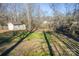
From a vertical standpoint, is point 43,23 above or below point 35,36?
above

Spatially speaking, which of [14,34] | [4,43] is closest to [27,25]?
[14,34]

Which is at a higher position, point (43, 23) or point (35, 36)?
point (43, 23)

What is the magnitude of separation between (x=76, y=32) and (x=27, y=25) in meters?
0.59

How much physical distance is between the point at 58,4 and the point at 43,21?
270 millimetres

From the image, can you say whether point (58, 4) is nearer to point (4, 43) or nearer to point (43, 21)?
point (43, 21)

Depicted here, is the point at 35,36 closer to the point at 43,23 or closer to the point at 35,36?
the point at 35,36

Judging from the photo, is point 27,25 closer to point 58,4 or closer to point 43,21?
point 43,21

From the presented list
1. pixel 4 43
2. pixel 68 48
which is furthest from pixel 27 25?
pixel 68 48

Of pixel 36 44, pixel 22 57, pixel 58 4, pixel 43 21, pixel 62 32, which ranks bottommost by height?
pixel 22 57

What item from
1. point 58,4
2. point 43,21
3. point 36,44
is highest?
point 58,4

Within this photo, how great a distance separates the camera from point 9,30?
6.82 ft

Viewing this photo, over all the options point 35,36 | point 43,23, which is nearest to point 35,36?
point 35,36

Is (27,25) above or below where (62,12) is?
below

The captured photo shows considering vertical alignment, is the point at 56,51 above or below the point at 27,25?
below
